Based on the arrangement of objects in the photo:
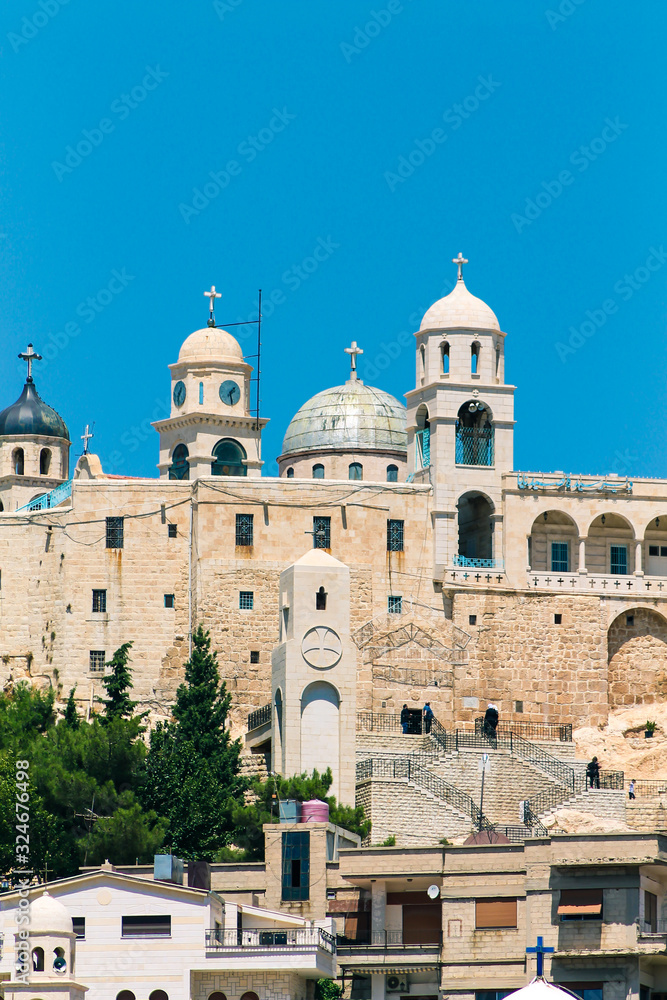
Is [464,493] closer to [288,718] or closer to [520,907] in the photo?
[288,718]

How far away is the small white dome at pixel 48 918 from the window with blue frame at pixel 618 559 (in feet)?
112

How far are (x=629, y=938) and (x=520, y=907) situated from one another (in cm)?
297

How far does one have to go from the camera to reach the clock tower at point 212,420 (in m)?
93.2

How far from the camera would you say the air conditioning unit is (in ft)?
208

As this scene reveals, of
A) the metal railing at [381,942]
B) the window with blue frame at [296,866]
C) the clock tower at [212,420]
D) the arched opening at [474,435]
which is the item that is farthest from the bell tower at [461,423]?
the metal railing at [381,942]

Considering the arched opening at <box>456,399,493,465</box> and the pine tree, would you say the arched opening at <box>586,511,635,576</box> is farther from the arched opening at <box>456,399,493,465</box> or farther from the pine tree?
the pine tree

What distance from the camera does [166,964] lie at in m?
61.3

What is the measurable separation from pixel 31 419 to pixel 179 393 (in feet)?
36.6

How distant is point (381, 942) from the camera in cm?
6362

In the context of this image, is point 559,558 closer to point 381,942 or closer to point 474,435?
point 474,435

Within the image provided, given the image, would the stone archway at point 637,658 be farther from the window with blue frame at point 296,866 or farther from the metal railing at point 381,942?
the metal railing at point 381,942

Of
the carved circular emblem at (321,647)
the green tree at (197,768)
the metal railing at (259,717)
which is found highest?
the carved circular emblem at (321,647)

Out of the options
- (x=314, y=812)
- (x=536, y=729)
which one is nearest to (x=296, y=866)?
(x=314, y=812)

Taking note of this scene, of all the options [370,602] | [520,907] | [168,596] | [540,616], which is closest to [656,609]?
[540,616]
